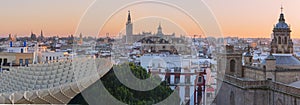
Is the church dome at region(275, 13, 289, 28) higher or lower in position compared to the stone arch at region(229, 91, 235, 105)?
higher

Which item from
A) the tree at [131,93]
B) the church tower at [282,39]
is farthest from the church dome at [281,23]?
the tree at [131,93]

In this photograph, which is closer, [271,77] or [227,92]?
[271,77]

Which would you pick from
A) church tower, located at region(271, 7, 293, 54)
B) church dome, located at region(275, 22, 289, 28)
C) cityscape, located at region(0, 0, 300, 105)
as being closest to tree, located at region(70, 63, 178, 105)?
cityscape, located at region(0, 0, 300, 105)

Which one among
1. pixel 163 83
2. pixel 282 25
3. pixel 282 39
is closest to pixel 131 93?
pixel 163 83

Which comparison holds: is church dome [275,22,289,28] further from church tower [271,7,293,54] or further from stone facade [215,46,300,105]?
stone facade [215,46,300,105]

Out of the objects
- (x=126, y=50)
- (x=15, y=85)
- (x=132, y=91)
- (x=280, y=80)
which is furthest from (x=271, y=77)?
(x=126, y=50)

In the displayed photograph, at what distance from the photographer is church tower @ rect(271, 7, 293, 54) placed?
16844 millimetres

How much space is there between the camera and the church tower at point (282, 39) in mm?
16844

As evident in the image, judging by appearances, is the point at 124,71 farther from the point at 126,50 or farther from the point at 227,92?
the point at 126,50

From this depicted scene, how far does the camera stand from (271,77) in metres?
14.4

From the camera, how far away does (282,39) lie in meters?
17.1

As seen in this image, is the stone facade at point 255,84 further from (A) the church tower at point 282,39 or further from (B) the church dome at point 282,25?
(B) the church dome at point 282,25

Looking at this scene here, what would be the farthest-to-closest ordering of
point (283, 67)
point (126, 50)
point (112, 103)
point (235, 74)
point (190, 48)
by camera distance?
point (126, 50), point (190, 48), point (235, 74), point (283, 67), point (112, 103)

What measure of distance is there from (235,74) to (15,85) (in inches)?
344
